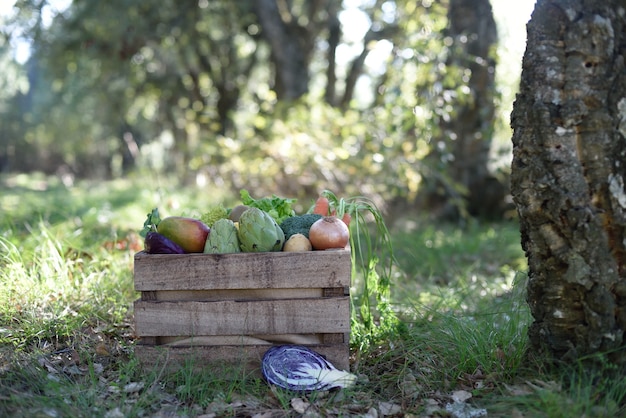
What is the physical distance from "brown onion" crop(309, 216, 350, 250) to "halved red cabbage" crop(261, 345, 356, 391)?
1.54 feet

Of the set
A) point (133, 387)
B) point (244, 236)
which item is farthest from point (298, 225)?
point (133, 387)

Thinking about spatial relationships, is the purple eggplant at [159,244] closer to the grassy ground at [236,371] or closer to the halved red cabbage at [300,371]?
the grassy ground at [236,371]

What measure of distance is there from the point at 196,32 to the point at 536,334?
10.6m

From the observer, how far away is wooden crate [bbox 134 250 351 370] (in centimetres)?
262

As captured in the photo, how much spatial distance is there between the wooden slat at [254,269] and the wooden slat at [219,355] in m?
0.29

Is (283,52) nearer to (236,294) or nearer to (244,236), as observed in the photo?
(244,236)

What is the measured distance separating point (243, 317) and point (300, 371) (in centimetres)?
35

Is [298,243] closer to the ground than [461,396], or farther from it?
farther from it

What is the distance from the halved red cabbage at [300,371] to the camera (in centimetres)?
255

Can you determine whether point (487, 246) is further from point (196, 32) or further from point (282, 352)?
point (196, 32)

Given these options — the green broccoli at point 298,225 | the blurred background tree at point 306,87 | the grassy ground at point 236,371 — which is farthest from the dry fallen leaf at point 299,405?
the blurred background tree at point 306,87

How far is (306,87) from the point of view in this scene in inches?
408

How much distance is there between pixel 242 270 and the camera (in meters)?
2.63

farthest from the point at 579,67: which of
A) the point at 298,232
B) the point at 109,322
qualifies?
the point at 109,322
